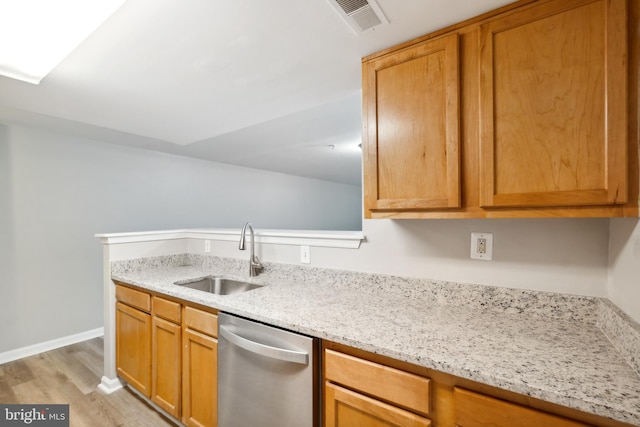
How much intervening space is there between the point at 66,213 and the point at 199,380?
2.75 meters

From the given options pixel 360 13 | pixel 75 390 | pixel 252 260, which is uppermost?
pixel 360 13

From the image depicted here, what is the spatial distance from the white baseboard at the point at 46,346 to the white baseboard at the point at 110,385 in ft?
4.14

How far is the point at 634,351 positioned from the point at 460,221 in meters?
0.74

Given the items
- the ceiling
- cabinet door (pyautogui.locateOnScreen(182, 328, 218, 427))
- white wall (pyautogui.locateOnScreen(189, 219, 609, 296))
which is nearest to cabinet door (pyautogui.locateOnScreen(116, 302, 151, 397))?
cabinet door (pyautogui.locateOnScreen(182, 328, 218, 427))

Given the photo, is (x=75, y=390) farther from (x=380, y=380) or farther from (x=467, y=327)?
(x=467, y=327)

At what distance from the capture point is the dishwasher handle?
122cm

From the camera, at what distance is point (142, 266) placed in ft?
8.15

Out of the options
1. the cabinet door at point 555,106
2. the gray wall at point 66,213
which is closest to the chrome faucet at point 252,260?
the cabinet door at point 555,106

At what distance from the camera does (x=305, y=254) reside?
6.63 feet

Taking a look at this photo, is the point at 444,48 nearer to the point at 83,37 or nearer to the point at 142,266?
the point at 83,37

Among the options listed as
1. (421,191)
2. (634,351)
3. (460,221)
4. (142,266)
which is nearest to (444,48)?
(421,191)

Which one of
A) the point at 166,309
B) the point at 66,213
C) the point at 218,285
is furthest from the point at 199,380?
the point at 66,213

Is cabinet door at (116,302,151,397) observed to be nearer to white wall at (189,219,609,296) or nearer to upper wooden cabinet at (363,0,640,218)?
white wall at (189,219,609,296)

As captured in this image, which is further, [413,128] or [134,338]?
[134,338]
